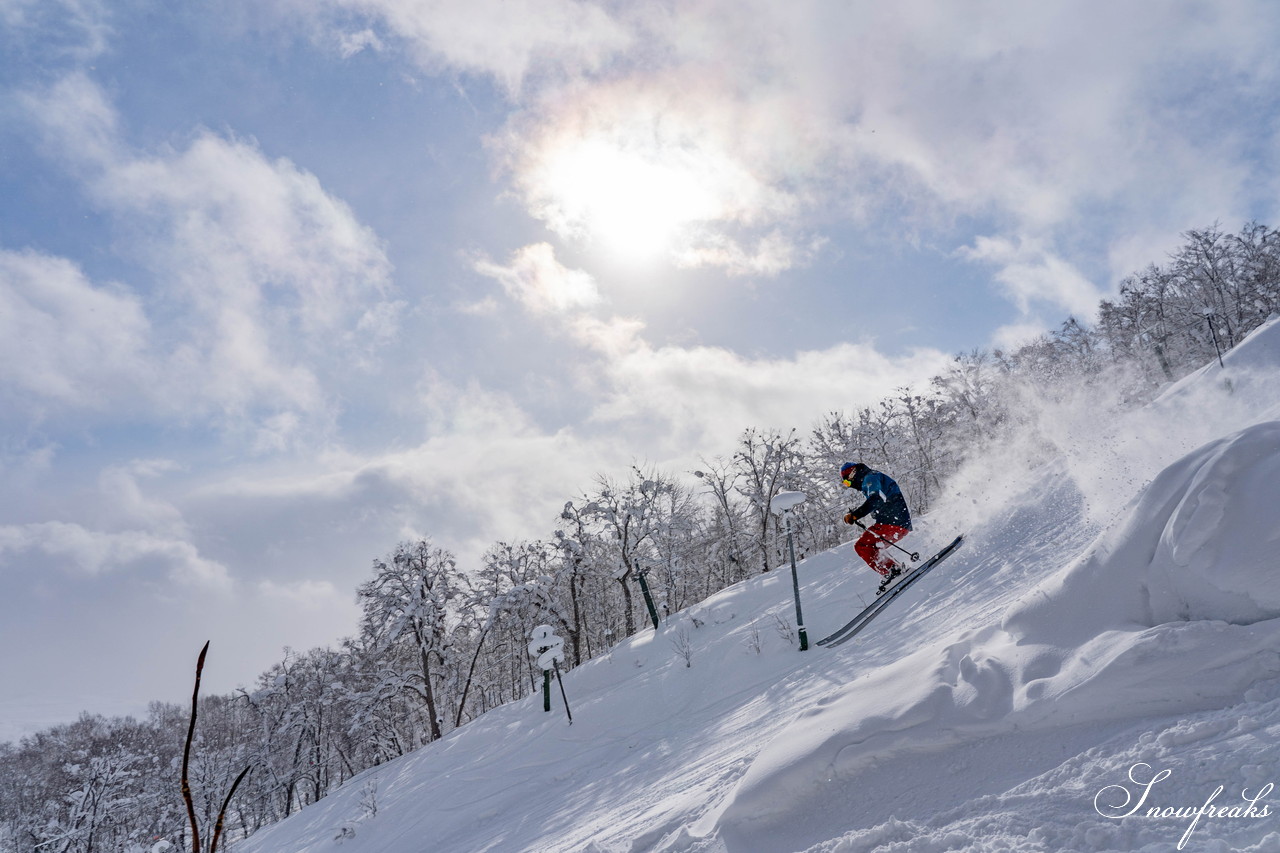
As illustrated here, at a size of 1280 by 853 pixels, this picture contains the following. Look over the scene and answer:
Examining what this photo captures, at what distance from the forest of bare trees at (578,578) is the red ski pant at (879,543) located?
16.8 meters

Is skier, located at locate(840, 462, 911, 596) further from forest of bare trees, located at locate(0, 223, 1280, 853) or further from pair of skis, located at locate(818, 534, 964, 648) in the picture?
forest of bare trees, located at locate(0, 223, 1280, 853)

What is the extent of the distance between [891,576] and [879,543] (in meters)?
0.77

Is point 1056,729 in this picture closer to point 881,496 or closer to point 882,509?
point 881,496

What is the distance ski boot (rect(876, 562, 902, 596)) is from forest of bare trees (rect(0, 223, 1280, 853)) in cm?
1721

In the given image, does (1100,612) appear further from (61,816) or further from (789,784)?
(61,816)

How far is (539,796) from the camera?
893 centimetres

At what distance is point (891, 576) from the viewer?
10961 mm

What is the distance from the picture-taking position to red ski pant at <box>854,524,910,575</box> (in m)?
11.2

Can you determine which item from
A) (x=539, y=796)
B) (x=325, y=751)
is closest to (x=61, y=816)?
(x=325, y=751)

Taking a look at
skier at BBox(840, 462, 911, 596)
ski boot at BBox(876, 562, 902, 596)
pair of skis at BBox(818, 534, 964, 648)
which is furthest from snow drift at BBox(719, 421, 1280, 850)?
ski boot at BBox(876, 562, 902, 596)

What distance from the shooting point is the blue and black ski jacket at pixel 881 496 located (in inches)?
432

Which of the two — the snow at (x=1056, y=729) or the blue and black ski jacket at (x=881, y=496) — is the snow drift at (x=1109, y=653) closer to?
the snow at (x=1056, y=729)

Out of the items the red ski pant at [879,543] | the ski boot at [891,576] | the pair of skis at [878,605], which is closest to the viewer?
the pair of skis at [878,605]

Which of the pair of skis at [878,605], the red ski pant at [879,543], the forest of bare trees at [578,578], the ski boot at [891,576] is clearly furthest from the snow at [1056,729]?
the forest of bare trees at [578,578]
